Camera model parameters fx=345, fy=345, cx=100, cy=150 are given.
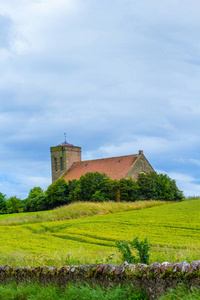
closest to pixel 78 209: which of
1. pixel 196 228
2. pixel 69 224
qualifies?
pixel 69 224

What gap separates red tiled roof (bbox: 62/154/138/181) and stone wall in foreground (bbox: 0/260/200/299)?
160ft

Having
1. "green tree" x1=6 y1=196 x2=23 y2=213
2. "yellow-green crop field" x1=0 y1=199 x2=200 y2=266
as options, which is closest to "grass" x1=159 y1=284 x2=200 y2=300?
"yellow-green crop field" x1=0 y1=199 x2=200 y2=266

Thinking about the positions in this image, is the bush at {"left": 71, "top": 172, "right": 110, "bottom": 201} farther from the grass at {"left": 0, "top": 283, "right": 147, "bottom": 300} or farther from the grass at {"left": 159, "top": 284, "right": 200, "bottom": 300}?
the grass at {"left": 159, "top": 284, "right": 200, "bottom": 300}

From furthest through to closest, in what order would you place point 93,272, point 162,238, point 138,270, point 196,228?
point 196,228 → point 162,238 → point 93,272 → point 138,270

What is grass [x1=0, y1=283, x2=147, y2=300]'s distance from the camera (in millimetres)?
6500

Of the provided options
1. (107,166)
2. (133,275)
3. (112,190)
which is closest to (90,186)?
(112,190)

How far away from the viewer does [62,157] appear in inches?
2827

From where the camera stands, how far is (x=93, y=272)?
292 inches

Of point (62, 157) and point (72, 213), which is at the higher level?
point (62, 157)

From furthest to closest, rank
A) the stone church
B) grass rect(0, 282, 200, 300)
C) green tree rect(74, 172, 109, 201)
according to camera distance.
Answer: the stone church
green tree rect(74, 172, 109, 201)
grass rect(0, 282, 200, 300)

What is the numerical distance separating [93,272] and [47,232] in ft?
64.0

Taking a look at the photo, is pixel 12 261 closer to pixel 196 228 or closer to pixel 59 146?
pixel 196 228

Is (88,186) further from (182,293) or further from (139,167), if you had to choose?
(182,293)

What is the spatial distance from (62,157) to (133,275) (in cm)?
6578
